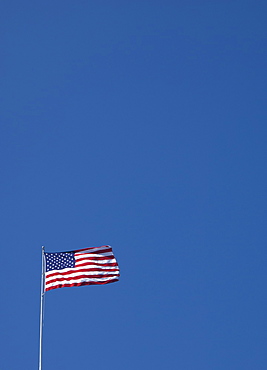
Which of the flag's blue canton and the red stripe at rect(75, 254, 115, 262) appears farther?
the red stripe at rect(75, 254, 115, 262)

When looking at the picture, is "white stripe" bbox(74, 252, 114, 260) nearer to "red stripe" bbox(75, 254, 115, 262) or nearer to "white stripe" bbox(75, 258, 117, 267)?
"red stripe" bbox(75, 254, 115, 262)

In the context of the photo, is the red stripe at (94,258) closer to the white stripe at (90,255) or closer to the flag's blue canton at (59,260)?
the white stripe at (90,255)

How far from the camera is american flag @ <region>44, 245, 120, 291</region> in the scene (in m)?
57.6

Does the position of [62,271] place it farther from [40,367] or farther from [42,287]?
[40,367]

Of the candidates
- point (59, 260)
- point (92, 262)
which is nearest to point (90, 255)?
point (92, 262)

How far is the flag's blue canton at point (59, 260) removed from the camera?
58.0 meters

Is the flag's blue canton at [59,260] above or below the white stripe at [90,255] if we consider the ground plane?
below

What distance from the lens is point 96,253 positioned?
58938 mm

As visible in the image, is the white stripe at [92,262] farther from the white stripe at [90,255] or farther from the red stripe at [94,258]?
the white stripe at [90,255]

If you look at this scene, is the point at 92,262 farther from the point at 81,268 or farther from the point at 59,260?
the point at 59,260

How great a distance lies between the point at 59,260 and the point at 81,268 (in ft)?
4.11

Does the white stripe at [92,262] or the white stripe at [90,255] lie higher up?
the white stripe at [90,255]

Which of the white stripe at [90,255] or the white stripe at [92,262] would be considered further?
the white stripe at [90,255]

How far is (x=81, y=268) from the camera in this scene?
5800cm
